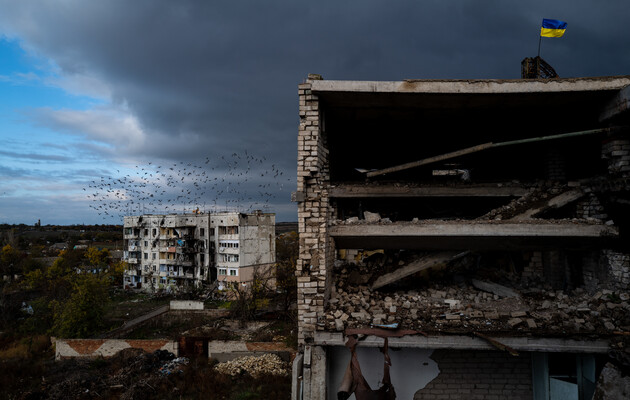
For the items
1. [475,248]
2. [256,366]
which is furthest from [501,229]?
[256,366]

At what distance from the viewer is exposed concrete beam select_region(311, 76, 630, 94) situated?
25.1ft

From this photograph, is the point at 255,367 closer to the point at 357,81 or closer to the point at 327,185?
the point at 327,185

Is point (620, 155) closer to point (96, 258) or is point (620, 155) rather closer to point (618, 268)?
point (618, 268)

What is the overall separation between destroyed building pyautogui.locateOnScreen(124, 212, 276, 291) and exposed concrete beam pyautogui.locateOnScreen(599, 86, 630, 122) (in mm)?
29599

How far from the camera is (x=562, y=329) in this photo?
7.24 meters

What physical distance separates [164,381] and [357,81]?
13325 millimetres

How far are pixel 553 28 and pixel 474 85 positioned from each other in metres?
3.76

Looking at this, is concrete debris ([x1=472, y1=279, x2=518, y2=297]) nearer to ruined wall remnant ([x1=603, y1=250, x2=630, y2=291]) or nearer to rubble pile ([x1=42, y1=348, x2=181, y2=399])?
ruined wall remnant ([x1=603, y1=250, x2=630, y2=291])

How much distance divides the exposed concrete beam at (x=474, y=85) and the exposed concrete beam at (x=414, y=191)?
234 cm

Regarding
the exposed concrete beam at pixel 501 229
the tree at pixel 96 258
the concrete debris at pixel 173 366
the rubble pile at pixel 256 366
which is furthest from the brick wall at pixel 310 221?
the tree at pixel 96 258

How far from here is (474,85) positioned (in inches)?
307

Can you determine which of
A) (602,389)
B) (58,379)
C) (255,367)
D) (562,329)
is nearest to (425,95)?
(562,329)

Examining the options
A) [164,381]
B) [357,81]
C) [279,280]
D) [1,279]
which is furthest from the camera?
[1,279]

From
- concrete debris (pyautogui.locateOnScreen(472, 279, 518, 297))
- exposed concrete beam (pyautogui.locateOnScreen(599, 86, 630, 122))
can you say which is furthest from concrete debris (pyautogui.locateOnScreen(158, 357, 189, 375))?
exposed concrete beam (pyautogui.locateOnScreen(599, 86, 630, 122))
